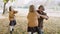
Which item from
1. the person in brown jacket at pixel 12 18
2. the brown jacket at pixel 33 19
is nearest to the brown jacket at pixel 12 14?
the person in brown jacket at pixel 12 18

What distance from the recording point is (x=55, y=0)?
2785 millimetres

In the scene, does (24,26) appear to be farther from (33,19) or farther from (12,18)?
A: (33,19)

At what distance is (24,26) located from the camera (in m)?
2.81

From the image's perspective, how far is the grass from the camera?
276 centimetres

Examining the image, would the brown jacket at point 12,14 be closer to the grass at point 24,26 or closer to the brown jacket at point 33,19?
the grass at point 24,26

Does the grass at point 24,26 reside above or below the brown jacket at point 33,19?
below

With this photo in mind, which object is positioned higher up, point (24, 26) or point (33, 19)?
point (33, 19)

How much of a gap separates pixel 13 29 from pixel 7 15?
26 centimetres

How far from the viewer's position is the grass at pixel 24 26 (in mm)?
2760

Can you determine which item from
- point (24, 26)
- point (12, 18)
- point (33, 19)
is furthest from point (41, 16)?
point (12, 18)

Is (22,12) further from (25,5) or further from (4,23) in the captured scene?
(4,23)

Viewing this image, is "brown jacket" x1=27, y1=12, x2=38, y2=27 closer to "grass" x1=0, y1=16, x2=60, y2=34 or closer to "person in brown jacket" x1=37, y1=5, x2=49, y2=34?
"person in brown jacket" x1=37, y1=5, x2=49, y2=34

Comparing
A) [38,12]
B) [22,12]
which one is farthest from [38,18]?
[22,12]

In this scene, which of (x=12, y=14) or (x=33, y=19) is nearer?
(x=33, y=19)
